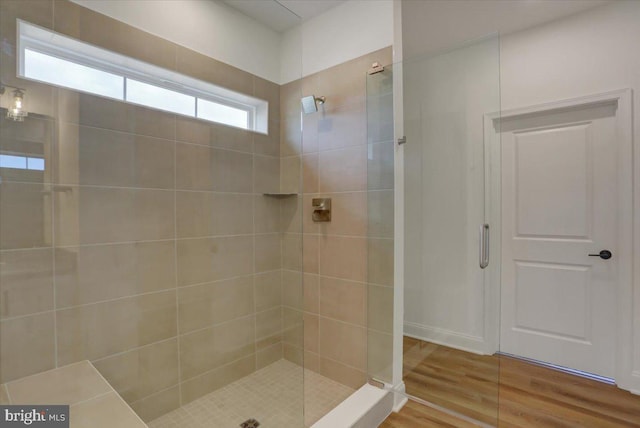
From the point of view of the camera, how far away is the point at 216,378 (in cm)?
195

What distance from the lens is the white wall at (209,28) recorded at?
1611mm

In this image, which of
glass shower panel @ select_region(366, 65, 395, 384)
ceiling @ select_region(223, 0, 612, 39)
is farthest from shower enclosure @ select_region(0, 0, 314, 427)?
glass shower panel @ select_region(366, 65, 395, 384)

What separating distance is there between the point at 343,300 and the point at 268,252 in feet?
2.21

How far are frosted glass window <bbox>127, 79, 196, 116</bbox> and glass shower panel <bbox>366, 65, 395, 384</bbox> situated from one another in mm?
1189

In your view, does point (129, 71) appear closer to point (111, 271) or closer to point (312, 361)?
point (111, 271)

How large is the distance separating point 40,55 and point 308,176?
1.59 meters

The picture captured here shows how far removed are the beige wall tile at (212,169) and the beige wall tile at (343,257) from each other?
0.73 metres

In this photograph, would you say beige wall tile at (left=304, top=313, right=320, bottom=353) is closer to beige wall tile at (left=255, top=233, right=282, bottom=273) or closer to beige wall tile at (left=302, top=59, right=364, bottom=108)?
beige wall tile at (left=255, top=233, right=282, bottom=273)

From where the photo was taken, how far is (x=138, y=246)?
1.66 meters

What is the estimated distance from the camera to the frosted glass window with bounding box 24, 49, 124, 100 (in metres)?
1.36

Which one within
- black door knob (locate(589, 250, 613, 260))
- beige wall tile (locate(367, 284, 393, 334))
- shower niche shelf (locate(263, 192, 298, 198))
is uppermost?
shower niche shelf (locate(263, 192, 298, 198))

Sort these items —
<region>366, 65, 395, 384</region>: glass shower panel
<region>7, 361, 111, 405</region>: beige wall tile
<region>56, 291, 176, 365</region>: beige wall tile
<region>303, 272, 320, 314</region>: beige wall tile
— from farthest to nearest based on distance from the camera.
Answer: <region>303, 272, 320, 314</region>: beige wall tile, <region>366, 65, 395, 384</region>: glass shower panel, <region>56, 291, 176, 365</region>: beige wall tile, <region>7, 361, 111, 405</region>: beige wall tile

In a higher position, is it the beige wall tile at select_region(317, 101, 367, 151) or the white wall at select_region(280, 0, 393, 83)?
the white wall at select_region(280, 0, 393, 83)

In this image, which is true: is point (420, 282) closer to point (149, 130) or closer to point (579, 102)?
point (579, 102)
